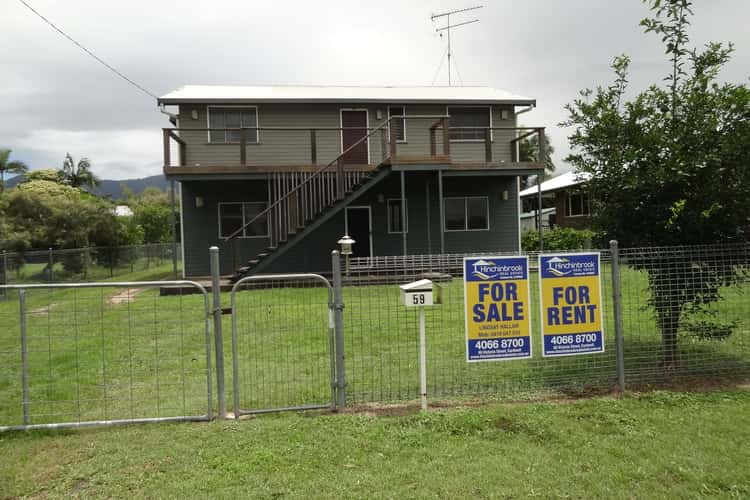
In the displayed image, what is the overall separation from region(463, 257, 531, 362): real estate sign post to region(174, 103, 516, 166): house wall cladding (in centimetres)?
1248

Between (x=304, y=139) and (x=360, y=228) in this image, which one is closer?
(x=304, y=139)

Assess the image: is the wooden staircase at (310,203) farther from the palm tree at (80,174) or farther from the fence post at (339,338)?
the palm tree at (80,174)

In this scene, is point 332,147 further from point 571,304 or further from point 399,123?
point 571,304

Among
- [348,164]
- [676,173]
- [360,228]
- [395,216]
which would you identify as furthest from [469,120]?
[676,173]

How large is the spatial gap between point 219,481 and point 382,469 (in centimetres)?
114

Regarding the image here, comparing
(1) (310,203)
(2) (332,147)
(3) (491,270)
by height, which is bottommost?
(3) (491,270)

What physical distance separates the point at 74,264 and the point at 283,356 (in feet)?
45.2

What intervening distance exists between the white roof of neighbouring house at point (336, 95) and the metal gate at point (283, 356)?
10.2 meters

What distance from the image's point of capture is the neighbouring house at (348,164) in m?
16.3

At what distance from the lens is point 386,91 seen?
18688 millimetres

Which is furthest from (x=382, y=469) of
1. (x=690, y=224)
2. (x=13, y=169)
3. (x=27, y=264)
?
(x=13, y=169)

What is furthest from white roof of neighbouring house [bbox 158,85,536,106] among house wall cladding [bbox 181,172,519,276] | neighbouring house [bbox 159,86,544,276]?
house wall cladding [bbox 181,172,519,276]

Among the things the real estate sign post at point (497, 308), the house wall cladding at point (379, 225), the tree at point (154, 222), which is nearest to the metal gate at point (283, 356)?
the real estate sign post at point (497, 308)

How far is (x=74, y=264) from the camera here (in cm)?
1755
